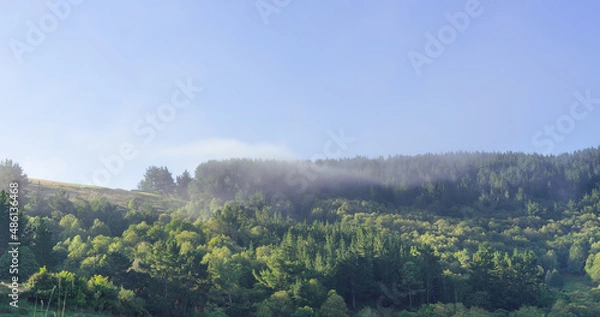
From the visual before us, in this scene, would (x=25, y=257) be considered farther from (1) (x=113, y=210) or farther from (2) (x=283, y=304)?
(1) (x=113, y=210)

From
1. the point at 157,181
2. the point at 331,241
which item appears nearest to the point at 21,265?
the point at 331,241

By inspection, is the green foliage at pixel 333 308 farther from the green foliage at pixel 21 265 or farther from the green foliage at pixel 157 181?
the green foliage at pixel 157 181

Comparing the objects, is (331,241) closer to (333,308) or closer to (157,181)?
(333,308)

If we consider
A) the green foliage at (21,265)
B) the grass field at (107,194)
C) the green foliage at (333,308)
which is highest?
the grass field at (107,194)

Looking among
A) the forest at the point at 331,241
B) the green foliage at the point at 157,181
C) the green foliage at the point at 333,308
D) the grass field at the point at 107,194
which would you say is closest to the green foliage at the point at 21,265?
the forest at the point at 331,241

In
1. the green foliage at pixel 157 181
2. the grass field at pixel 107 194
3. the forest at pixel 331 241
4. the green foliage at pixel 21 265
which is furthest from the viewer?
the green foliage at pixel 157 181

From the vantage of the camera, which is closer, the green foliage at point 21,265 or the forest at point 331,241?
the green foliage at point 21,265

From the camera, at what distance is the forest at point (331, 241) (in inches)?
2094

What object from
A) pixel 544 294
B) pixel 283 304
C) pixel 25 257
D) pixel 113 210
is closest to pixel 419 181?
pixel 544 294

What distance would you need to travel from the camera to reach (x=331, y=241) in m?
80.2

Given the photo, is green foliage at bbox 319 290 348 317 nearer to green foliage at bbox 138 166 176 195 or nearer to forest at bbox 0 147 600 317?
forest at bbox 0 147 600 317

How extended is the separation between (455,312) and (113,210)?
6742 cm

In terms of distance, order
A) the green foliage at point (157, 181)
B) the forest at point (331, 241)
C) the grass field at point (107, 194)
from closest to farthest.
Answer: the forest at point (331, 241) < the grass field at point (107, 194) < the green foliage at point (157, 181)

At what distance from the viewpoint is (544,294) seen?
75125mm
